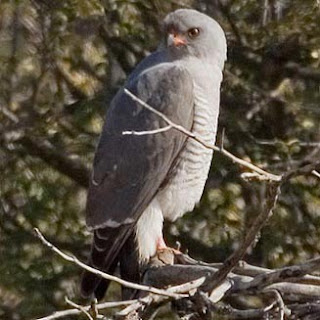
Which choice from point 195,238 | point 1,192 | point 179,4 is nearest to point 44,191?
point 1,192

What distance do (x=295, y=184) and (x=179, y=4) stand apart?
3.66ft

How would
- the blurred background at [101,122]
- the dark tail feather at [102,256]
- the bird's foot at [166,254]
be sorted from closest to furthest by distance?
the dark tail feather at [102,256] < the bird's foot at [166,254] < the blurred background at [101,122]

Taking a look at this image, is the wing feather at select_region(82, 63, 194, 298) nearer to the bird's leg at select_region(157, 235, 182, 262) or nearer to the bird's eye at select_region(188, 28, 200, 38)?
the bird's leg at select_region(157, 235, 182, 262)

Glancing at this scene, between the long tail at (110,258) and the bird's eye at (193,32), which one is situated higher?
the bird's eye at (193,32)

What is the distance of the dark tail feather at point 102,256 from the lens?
4.56 meters

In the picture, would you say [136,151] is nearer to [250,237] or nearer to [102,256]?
[102,256]

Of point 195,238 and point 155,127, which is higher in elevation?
point 155,127

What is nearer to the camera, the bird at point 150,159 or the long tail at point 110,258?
the long tail at point 110,258

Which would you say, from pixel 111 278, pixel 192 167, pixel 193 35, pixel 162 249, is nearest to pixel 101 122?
pixel 193 35

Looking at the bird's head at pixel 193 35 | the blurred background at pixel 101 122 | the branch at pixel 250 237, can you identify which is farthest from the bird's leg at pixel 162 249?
the branch at pixel 250 237

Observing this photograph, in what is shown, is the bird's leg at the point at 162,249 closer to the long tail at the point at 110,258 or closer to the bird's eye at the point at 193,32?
the long tail at the point at 110,258

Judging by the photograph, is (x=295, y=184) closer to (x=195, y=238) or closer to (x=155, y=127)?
(x=195, y=238)

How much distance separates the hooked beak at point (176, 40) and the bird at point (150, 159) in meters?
0.14

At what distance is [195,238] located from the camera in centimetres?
618
